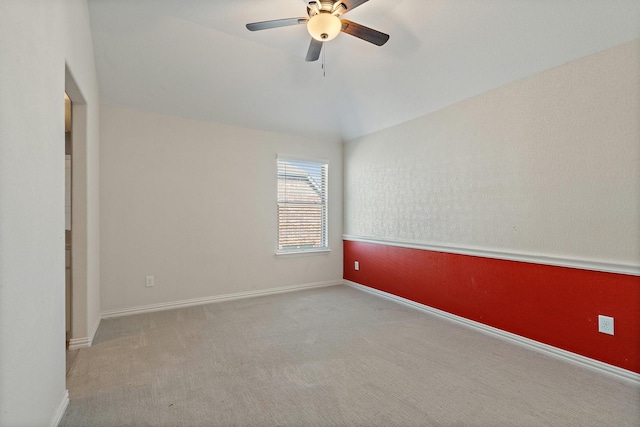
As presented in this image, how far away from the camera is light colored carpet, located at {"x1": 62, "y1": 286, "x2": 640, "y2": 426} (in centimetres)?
176

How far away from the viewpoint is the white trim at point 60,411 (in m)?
1.62

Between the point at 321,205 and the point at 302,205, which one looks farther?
the point at 321,205

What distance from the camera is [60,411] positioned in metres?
1.73

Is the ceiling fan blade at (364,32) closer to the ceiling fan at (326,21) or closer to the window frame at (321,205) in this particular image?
the ceiling fan at (326,21)

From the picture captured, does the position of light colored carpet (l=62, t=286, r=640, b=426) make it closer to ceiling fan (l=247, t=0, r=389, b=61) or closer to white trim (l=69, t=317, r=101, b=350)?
white trim (l=69, t=317, r=101, b=350)

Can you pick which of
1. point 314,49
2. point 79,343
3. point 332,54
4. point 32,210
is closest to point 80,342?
point 79,343

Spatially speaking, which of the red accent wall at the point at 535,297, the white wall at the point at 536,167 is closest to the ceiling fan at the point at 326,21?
the white wall at the point at 536,167

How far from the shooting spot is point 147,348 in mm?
2646

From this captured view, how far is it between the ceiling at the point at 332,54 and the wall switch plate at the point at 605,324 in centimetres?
201

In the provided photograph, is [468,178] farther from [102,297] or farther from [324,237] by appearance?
[102,297]

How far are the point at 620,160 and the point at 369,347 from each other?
238 cm

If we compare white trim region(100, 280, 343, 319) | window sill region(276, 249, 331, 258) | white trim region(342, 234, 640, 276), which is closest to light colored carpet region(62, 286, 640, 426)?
white trim region(100, 280, 343, 319)

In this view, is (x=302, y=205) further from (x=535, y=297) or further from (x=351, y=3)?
(x=535, y=297)

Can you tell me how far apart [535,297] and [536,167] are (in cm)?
114
